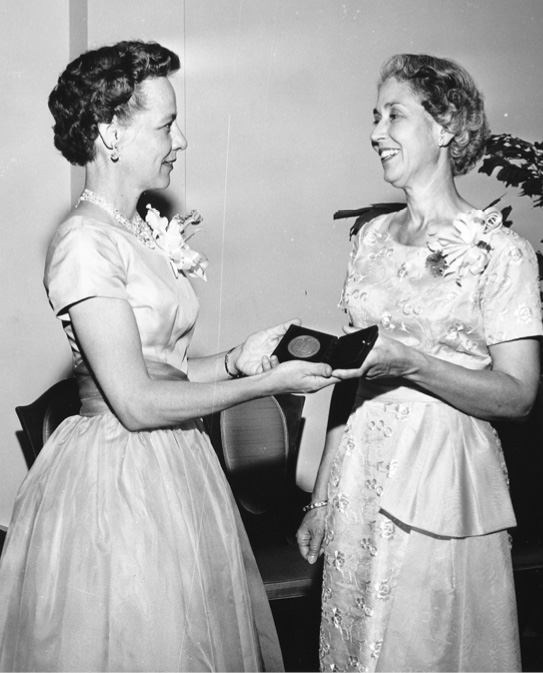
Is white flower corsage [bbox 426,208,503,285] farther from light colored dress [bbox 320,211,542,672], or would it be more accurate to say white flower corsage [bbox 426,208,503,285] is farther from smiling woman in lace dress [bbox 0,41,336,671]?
smiling woman in lace dress [bbox 0,41,336,671]

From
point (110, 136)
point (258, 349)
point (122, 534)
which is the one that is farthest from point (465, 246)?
point (122, 534)

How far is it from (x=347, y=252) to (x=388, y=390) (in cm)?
154

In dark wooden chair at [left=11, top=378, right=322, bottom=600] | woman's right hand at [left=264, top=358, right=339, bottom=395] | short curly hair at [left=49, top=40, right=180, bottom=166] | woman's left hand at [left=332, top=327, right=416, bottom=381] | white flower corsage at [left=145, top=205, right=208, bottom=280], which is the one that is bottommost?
dark wooden chair at [left=11, top=378, right=322, bottom=600]

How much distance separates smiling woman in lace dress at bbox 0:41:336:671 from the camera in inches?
67.6

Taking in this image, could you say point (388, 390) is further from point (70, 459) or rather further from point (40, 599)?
point (40, 599)

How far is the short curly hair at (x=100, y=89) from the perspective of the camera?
187 centimetres

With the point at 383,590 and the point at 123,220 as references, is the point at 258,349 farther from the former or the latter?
the point at 383,590

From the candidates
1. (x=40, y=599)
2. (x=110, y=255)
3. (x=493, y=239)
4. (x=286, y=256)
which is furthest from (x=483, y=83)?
(x=40, y=599)

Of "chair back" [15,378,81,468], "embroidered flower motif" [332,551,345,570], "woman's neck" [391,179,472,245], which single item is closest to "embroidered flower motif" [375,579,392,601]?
"embroidered flower motif" [332,551,345,570]

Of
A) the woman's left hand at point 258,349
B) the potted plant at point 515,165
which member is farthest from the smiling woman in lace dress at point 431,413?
the potted plant at point 515,165

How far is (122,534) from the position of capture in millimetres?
1750

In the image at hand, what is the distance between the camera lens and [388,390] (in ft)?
6.16

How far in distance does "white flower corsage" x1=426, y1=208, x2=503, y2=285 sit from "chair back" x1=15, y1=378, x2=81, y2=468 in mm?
1515

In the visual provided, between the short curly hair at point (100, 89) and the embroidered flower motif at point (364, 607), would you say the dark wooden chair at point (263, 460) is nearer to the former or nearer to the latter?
the embroidered flower motif at point (364, 607)
